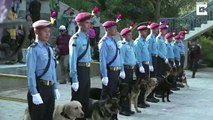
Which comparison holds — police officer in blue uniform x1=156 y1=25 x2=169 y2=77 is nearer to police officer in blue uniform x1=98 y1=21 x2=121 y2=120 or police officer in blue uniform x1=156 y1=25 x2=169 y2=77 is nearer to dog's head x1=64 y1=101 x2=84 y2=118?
police officer in blue uniform x1=98 y1=21 x2=121 y2=120

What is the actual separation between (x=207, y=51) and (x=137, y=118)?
701 inches

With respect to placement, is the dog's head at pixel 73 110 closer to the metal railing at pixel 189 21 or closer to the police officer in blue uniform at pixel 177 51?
the police officer in blue uniform at pixel 177 51

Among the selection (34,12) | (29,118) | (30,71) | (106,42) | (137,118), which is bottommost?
(137,118)

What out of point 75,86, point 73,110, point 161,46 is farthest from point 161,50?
point 73,110

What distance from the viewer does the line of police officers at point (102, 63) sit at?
15.1 ft

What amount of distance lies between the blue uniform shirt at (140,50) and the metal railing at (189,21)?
13.6 metres

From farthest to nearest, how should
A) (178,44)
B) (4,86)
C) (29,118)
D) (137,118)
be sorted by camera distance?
1. (178,44)
2. (4,86)
3. (137,118)
4. (29,118)

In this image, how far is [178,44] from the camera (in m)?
14.1

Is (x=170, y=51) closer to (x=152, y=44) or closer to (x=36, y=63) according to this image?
(x=152, y=44)

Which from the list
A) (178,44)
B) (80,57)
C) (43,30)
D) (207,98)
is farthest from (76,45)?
(178,44)

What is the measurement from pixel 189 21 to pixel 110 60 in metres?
17.2

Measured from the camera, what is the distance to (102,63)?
6848 millimetres

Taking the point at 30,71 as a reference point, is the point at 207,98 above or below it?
below

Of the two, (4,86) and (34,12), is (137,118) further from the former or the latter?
(34,12)
